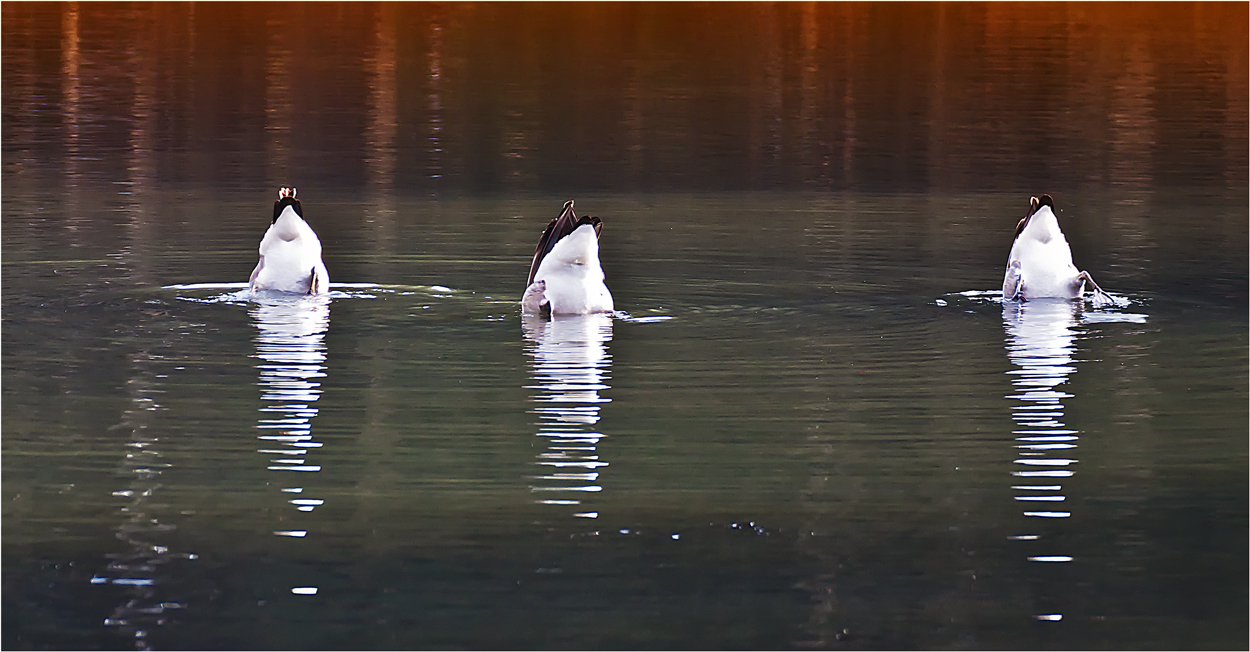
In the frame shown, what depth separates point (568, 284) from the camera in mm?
14391

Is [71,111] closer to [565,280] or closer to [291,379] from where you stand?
[565,280]

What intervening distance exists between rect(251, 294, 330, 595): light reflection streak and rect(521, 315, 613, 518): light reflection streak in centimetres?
113

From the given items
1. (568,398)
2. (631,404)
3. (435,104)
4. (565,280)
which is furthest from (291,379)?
(435,104)

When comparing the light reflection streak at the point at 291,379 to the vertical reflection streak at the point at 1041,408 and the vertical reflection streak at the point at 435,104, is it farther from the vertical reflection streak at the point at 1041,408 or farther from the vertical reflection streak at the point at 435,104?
the vertical reflection streak at the point at 435,104

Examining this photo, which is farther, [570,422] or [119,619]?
[570,422]

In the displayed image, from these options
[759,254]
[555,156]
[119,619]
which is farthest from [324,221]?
[119,619]

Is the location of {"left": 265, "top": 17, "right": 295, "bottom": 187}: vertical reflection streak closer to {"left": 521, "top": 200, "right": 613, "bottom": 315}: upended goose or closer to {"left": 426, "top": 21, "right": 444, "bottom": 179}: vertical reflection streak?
{"left": 426, "top": 21, "right": 444, "bottom": 179}: vertical reflection streak

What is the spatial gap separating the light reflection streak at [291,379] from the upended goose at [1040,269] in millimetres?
4936

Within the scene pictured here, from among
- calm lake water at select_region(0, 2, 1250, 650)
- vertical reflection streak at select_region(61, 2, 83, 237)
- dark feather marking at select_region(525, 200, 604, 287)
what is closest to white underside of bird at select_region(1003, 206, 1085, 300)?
calm lake water at select_region(0, 2, 1250, 650)

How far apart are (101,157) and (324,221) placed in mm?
7717

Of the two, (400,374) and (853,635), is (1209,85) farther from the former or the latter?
(853,635)

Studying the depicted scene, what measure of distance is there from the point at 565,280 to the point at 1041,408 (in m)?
3.98

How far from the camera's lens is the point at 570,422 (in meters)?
11.1

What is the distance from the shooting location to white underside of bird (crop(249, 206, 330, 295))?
15.3 meters
